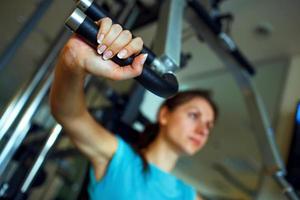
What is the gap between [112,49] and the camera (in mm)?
345

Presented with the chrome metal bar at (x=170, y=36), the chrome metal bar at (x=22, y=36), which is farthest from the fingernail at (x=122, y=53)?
the chrome metal bar at (x=22, y=36)

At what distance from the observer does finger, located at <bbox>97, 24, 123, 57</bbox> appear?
34cm

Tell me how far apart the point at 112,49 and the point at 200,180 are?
4.93 meters

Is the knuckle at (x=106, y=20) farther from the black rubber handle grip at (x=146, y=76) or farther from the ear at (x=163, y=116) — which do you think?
the ear at (x=163, y=116)

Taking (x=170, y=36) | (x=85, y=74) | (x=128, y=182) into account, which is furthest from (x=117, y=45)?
(x=128, y=182)

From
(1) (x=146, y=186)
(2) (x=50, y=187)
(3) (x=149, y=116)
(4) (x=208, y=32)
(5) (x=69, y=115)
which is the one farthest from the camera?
(2) (x=50, y=187)

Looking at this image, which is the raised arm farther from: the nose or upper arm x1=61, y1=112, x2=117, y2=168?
the nose

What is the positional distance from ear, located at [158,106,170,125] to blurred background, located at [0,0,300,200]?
0.06m

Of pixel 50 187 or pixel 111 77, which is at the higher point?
pixel 111 77

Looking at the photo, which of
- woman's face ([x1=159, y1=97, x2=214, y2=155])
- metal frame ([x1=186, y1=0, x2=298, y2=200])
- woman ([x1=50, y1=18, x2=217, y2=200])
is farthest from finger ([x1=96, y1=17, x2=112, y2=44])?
woman's face ([x1=159, y1=97, x2=214, y2=155])

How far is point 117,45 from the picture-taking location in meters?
0.35

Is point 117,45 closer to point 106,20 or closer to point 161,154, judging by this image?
point 106,20

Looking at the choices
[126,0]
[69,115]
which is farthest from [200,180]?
[69,115]

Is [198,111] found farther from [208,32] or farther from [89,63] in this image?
[89,63]
